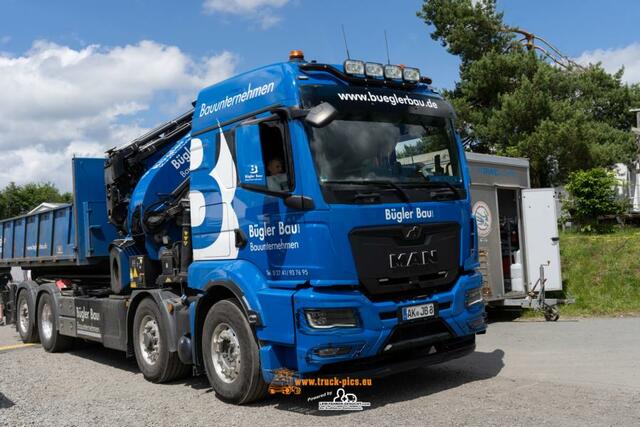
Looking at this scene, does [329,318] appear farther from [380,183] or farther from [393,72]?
[393,72]

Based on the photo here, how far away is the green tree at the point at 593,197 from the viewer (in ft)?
64.8

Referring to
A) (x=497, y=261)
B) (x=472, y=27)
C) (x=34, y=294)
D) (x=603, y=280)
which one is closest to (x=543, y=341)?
(x=497, y=261)

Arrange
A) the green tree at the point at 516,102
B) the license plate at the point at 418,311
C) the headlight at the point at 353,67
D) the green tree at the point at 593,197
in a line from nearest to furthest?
the license plate at the point at 418,311, the headlight at the point at 353,67, the green tree at the point at 593,197, the green tree at the point at 516,102

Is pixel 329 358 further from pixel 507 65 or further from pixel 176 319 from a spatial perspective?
pixel 507 65

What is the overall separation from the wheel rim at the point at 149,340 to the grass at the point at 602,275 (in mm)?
8032

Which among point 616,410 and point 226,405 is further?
point 226,405

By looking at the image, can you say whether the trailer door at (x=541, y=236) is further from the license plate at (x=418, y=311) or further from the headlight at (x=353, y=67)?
the headlight at (x=353, y=67)

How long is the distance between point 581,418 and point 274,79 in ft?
13.5

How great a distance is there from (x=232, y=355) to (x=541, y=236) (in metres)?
7.92

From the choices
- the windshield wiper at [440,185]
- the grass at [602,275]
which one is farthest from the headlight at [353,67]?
the grass at [602,275]

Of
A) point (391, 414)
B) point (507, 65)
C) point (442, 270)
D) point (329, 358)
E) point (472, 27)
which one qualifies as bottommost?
point (391, 414)

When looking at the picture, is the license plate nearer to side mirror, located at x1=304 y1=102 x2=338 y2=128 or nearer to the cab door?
the cab door

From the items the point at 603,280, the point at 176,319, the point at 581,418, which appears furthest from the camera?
the point at 603,280

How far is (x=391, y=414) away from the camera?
5828 mm
